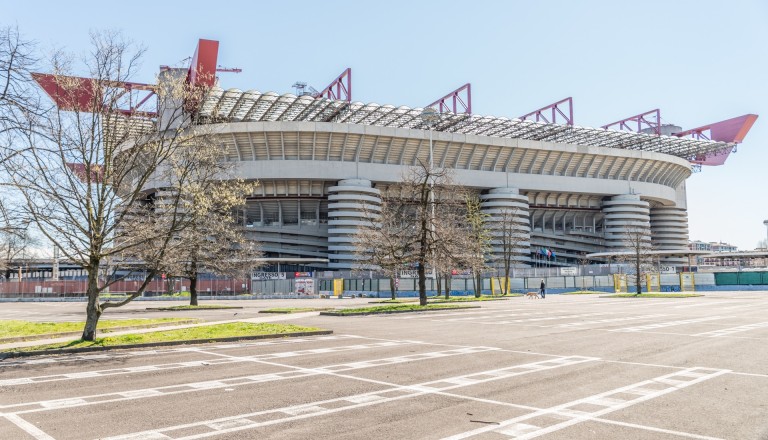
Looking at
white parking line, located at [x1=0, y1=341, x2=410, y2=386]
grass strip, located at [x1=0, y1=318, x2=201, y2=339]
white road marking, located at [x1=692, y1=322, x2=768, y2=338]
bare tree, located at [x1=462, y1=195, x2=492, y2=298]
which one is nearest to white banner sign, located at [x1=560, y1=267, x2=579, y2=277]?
bare tree, located at [x1=462, y1=195, x2=492, y2=298]

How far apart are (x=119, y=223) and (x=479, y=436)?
1460 cm

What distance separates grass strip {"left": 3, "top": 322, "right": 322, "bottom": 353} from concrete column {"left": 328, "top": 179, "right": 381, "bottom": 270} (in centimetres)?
5726

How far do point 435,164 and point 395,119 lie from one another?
11.6 meters

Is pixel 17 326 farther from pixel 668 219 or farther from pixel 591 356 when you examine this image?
pixel 668 219

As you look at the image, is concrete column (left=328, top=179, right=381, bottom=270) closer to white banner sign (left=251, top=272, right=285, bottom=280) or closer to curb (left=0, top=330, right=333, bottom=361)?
white banner sign (left=251, top=272, right=285, bottom=280)

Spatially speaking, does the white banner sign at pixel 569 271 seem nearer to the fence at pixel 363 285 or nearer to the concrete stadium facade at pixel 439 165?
the fence at pixel 363 285

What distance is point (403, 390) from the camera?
32.0ft

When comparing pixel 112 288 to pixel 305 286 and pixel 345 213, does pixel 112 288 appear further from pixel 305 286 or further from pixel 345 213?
pixel 345 213

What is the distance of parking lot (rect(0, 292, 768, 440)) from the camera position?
7.35 meters

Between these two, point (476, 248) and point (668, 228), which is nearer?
point (476, 248)

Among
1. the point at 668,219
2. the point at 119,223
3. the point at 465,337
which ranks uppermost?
the point at 668,219

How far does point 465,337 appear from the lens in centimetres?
1841

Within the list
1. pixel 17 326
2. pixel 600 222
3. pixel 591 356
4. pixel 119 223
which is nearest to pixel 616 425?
pixel 591 356

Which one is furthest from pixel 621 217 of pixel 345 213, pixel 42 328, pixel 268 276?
pixel 42 328
